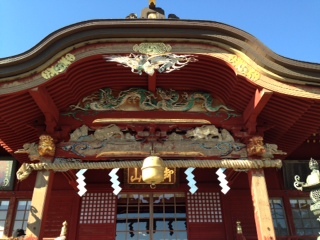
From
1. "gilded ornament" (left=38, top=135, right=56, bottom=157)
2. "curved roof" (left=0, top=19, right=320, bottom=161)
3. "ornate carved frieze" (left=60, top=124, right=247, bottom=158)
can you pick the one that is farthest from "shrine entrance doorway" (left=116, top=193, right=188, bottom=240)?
"curved roof" (left=0, top=19, right=320, bottom=161)

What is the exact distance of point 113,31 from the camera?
7.45 metres

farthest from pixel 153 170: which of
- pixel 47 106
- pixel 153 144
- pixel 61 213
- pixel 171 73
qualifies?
pixel 61 213

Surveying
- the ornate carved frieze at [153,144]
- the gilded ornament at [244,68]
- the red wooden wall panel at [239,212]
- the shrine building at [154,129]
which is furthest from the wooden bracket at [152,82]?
the red wooden wall panel at [239,212]

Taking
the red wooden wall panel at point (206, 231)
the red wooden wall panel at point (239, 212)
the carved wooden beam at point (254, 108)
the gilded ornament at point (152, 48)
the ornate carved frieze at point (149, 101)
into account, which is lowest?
the red wooden wall panel at point (206, 231)

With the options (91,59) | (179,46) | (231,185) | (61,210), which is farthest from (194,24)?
(61,210)

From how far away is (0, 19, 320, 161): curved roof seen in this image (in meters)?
7.24

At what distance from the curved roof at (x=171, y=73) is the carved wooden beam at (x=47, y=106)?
0.8 inches

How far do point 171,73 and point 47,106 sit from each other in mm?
2771

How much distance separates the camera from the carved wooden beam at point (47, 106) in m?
7.11

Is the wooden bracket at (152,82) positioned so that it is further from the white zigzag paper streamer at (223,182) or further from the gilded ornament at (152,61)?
the white zigzag paper streamer at (223,182)

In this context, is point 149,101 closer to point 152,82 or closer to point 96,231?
point 152,82

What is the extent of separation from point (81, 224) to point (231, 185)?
3925mm

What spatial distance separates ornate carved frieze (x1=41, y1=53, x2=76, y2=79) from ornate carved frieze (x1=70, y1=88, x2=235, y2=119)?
123 cm

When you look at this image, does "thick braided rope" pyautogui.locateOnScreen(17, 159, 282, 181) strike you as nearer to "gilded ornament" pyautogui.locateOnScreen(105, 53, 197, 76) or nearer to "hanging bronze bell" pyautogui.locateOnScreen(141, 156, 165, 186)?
"hanging bronze bell" pyautogui.locateOnScreen(141, 156, 165, 186)
